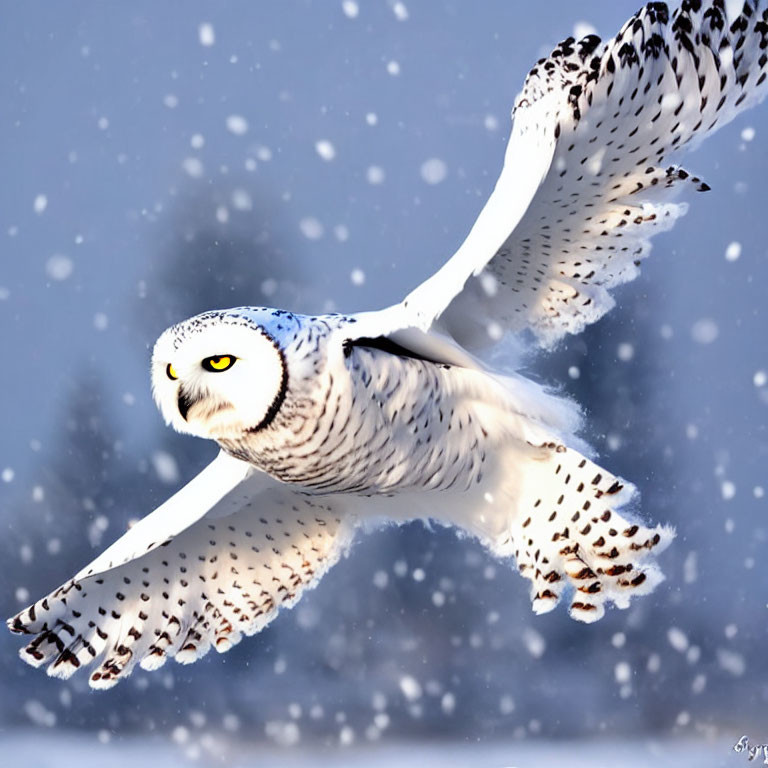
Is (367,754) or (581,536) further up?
(581,536)

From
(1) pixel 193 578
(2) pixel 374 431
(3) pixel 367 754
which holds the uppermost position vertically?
(2) pixel 374 431

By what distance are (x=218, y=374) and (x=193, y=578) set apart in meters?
0.54

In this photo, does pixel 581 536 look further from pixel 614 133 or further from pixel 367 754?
pixel 367 754

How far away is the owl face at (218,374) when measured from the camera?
4.12 feet

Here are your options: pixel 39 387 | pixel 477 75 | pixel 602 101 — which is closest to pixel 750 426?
pixel 477 75

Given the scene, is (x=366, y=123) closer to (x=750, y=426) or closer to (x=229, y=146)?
(x=229, y=146)

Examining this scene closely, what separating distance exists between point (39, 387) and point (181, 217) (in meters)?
0.72

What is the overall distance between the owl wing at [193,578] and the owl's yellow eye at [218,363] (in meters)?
0.33

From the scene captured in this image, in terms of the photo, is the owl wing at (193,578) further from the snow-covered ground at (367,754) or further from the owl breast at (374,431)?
the snow-covered ground at (367,754)

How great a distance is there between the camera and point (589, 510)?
1.56 meters

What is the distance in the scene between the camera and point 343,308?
3.31 m
